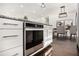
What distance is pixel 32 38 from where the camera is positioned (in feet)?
5.08

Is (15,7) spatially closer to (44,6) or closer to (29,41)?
(44,6)

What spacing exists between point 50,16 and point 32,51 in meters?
0.55

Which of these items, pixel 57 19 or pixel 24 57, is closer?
pixel 24 57

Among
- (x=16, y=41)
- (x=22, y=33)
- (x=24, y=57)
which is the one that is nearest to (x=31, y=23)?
(x=22, y=33)

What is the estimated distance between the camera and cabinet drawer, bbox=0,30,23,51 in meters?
1.07

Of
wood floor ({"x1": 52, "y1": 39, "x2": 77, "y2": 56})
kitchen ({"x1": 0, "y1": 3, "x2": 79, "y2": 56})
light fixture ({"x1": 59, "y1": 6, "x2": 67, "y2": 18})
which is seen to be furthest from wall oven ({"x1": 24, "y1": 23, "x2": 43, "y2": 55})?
light fixture ({"x1": 59, "y1": 6, "x2": 67, "y2": 18})

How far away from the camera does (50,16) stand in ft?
4.92

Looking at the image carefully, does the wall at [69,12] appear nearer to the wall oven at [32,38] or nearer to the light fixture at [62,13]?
the light fixture at [62,13]

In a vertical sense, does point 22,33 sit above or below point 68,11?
below

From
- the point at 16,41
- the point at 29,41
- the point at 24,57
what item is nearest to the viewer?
the point at 16,41

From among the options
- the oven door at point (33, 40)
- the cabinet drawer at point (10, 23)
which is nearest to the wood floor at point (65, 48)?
the oven door at point (33, 40)

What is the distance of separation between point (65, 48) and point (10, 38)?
0.80 meters

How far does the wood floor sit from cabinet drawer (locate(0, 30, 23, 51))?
0.55 meters

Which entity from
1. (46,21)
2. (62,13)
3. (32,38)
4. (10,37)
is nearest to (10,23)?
(10,37)
